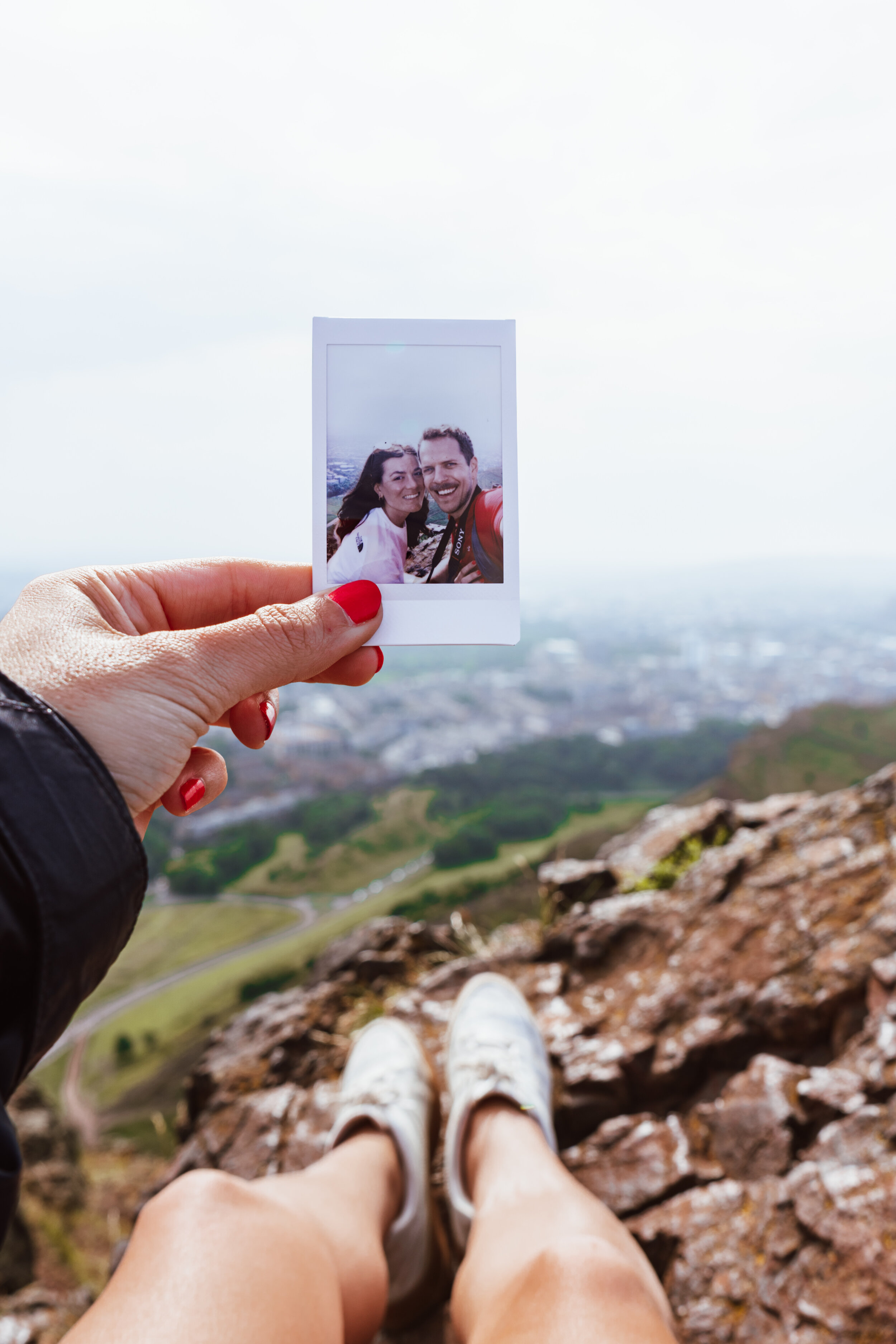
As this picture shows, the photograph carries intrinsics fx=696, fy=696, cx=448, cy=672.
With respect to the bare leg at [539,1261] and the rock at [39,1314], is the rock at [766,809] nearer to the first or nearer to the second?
the bare leg at [539,1261]

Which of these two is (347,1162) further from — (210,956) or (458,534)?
(210,956)

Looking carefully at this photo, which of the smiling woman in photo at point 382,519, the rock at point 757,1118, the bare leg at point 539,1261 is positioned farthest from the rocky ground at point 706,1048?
the smiling woman in photo at point 382,519

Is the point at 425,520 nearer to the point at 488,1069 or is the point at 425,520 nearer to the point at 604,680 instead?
the point at 488,1069

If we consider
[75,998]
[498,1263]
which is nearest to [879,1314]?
[498,1263]

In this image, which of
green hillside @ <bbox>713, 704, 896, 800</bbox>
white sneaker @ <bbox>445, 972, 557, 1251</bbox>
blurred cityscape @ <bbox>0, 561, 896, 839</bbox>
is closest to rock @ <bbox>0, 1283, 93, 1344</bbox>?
white sneaker @ <bbox>445, 972, 557, 1251</bbox>

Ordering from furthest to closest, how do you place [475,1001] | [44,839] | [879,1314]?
[475,1001] < [879,1314] < [44,839]

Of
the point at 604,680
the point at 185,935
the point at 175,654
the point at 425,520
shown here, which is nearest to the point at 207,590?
the point at 175,654
